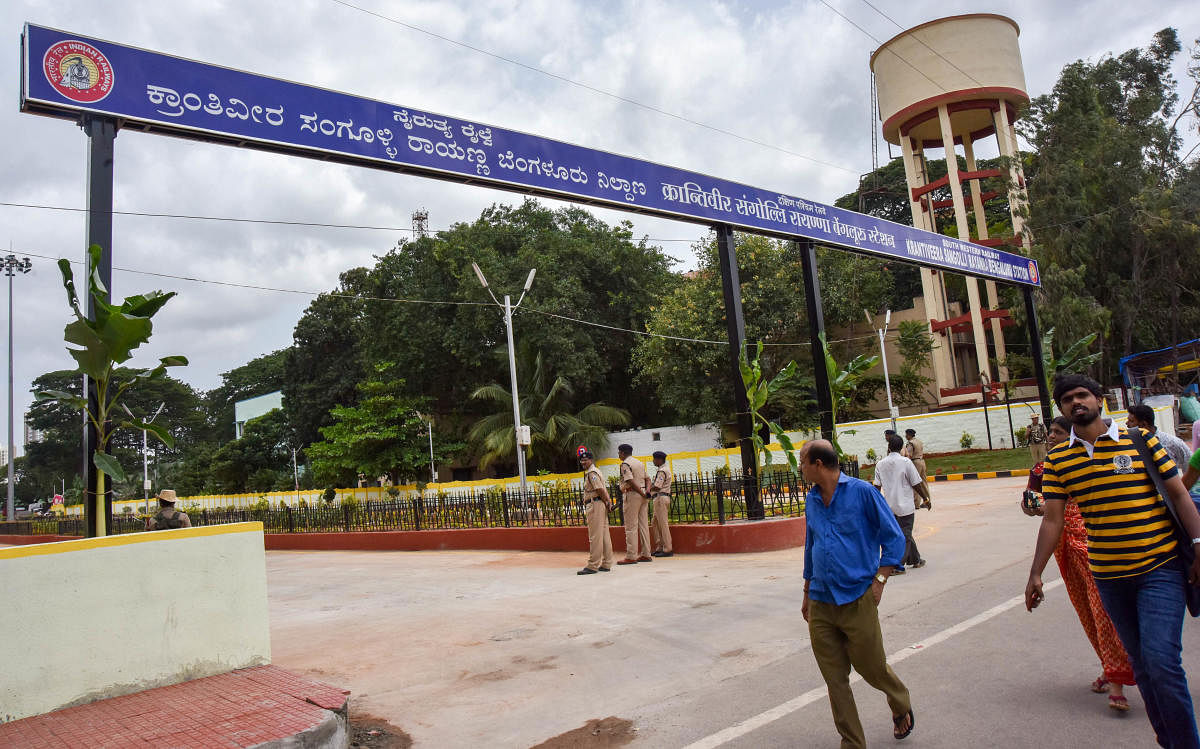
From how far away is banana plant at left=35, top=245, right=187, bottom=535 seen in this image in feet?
19.3

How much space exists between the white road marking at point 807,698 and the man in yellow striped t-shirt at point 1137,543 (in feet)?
6.05

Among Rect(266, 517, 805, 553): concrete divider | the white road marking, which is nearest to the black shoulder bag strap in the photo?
the white road marking

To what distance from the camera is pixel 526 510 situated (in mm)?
15148

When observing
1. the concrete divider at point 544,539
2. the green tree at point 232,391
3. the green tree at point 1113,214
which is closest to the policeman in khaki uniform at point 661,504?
the concrete divider at point 544,539

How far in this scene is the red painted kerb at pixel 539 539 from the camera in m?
11.9

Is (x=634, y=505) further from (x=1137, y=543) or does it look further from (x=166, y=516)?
(x=1137, y=543)

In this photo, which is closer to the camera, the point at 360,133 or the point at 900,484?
the point at 900,484

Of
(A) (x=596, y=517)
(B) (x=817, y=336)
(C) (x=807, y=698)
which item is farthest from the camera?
(B) (x=817, y=336)

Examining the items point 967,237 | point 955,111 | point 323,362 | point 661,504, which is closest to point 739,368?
point 661,504

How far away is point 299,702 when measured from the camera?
195 inches

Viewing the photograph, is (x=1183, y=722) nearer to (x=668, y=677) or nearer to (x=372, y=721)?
(x=668, y=677)

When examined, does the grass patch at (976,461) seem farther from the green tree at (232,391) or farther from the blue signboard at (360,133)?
the green tree at (232,391)

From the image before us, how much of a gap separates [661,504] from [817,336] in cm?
456

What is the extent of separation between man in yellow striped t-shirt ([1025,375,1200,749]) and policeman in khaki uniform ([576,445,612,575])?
24.2 ft
